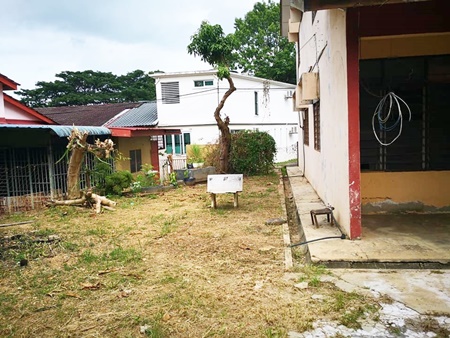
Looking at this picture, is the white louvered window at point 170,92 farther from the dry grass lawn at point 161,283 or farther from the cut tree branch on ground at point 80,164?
the dry grass lawn at point 161,283

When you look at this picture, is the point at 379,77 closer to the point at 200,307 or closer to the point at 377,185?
the point at 377,185

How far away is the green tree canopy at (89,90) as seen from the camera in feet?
114

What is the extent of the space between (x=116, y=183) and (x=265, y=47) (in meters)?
26.2

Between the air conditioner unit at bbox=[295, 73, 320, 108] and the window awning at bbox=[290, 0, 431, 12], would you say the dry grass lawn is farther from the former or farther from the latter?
the window awning at bbox=[290, 0, 431, 12]

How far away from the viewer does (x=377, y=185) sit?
643 centimetres

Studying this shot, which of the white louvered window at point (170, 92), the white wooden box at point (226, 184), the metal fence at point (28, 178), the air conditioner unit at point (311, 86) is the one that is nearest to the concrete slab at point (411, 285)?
the air conditioner unit at point (311, 86)

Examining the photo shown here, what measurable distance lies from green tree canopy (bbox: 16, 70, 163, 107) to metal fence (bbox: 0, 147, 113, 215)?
26.4m

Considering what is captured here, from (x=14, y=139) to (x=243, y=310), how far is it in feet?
31.2

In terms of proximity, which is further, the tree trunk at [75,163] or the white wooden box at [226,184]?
the tree trunk at [75,163]

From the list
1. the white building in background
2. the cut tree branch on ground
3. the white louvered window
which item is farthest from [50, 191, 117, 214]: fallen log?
the white louvered window

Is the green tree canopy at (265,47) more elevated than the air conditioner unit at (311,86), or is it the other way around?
the green tree canopy at (265,47)

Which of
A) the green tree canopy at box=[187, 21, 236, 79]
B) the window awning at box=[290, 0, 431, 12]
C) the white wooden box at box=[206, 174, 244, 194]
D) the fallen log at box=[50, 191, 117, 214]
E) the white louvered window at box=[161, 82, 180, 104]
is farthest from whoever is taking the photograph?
the white louvered window at box=[161, 82, 180, 104]

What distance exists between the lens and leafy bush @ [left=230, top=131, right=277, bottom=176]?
48.4 feet

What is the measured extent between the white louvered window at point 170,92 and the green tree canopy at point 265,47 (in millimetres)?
10649
